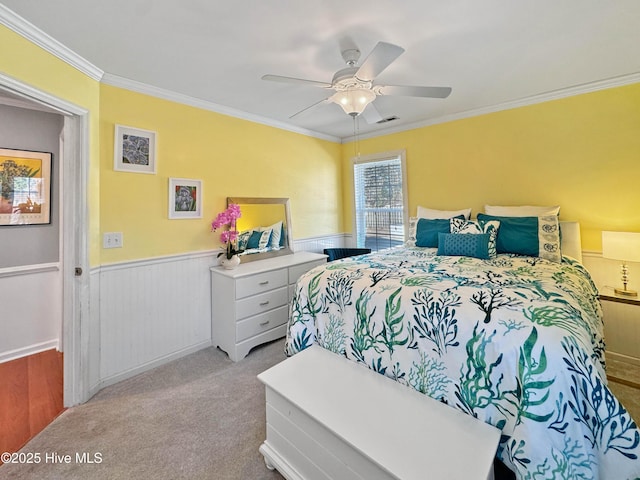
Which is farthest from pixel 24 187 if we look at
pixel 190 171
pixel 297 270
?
pixel 297 270

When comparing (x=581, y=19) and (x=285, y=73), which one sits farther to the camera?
(x=285, y=73)

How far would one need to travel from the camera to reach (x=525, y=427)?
105 centimetres

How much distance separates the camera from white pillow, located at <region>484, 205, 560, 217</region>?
2.54m

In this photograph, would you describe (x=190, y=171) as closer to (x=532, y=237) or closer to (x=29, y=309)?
(x=29, y=309)

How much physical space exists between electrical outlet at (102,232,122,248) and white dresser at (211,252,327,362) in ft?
2.66

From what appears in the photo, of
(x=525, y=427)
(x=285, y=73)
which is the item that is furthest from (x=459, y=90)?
(x=525, y=427)

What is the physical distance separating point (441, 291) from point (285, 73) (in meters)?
1.95

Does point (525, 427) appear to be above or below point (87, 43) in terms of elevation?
below

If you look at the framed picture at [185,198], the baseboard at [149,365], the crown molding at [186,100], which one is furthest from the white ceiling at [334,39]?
the baseboard at [149,365]

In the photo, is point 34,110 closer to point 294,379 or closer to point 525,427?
point 294,379

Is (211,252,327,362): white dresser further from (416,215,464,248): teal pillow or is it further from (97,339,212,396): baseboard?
(416,215,464,248): teal pillow

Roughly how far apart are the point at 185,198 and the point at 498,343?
8.50 ft

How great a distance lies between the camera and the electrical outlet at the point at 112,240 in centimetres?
214

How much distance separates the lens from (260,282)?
2.65m
